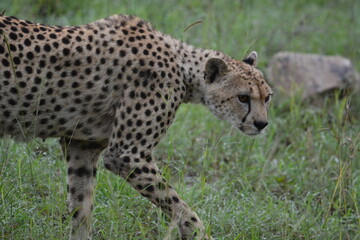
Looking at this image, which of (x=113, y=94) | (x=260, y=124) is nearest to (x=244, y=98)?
(x=260, y=124)

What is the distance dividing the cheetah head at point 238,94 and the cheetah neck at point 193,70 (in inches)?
1.6

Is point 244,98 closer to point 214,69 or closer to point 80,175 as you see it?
point 214,69

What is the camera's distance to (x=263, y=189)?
4840mm

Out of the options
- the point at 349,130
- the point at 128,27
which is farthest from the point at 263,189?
the point at 128,27

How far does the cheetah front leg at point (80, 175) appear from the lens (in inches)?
151

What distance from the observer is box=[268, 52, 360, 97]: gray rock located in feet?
21.2

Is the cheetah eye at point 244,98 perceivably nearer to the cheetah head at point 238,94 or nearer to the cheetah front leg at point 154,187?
the cheetah head at point 238,94

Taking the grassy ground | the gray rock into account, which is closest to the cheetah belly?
the grassy ground

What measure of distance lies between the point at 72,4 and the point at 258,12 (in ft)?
7.26

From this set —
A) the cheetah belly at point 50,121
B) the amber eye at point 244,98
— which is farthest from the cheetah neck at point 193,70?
the cheetah belly at point 50,121

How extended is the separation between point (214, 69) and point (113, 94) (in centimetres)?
62

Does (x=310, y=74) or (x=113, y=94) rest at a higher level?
(x=113, y=94)

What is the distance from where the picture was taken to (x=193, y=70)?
394 centimetres

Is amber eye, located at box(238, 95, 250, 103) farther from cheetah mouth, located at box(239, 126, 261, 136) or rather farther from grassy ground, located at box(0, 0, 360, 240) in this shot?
grassy ground, located at box(0, 0, 360, 240)
